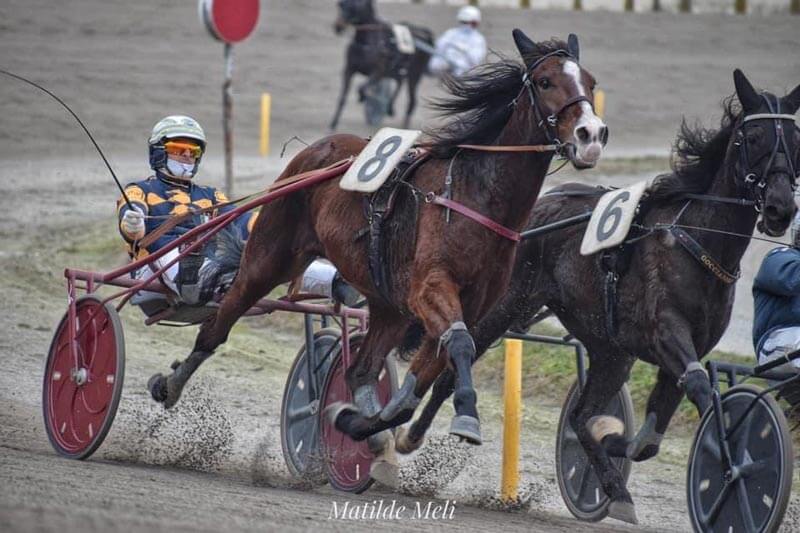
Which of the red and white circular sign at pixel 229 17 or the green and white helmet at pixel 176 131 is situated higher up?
the red and white circular sign at pixel 229 17

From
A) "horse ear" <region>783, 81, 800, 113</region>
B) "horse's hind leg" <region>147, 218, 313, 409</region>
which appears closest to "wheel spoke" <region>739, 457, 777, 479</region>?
"horse ear" <region>783, 81, 800, 113</region>

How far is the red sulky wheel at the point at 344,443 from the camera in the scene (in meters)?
7.64

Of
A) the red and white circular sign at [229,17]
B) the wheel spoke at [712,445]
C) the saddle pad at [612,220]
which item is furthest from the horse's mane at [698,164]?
the red and white circular sign at [229,17]

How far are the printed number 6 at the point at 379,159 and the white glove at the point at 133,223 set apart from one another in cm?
137

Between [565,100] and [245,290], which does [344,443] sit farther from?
[565,100]

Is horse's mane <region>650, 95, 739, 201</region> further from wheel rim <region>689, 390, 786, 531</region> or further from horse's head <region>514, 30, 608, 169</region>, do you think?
wheel rim <region>689, 390, 786, 531</region>

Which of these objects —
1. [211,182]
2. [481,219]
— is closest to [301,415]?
[481,219]

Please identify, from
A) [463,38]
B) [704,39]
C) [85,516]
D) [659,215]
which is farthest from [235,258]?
[704,39]

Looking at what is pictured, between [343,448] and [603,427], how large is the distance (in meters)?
1.31

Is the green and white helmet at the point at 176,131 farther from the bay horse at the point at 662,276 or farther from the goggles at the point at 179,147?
the bay horse at the point at 662,276

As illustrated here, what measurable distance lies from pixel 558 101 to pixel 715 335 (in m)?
1.39

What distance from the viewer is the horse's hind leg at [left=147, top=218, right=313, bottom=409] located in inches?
301

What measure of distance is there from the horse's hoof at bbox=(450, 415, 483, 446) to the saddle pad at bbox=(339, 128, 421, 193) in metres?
1.23

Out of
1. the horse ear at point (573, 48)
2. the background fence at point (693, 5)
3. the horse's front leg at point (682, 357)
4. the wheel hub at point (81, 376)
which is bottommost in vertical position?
the wheel hub at point (81, 376)
